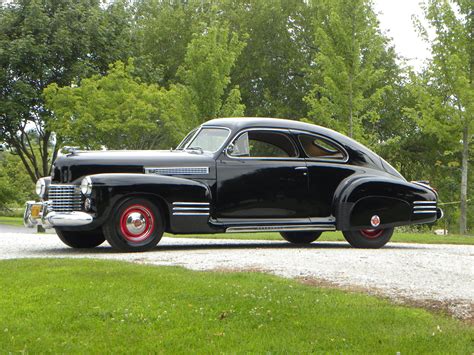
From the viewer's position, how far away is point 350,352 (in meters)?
5.94

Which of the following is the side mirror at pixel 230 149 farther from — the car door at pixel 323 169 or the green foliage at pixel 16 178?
the green foliage at pixel 16 178

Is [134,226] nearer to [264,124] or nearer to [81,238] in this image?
[81,238]

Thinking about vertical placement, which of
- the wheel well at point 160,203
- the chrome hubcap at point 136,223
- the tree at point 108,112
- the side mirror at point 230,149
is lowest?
the chrome hubcap at point 136,223

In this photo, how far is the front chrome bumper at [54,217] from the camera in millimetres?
11289

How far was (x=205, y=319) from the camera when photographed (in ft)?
22.2

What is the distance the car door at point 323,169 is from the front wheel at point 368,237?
58cm

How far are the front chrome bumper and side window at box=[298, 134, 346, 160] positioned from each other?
3837mm

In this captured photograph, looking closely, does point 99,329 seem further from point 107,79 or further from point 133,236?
point 107,79

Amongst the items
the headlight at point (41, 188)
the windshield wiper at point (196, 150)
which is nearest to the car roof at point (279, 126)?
the windshield wiper at point (196, 150)

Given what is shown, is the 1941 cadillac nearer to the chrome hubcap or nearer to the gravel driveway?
the chrome hubcap

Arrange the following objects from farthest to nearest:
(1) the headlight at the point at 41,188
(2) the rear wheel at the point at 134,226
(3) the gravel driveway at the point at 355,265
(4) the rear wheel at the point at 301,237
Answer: (4) the rear wheel at the point at 301,237
(1) the headlight at the point at 41,188
(2) the rear wheel at the point at 134,226
(3) the gravel driveway at the point at 355,265

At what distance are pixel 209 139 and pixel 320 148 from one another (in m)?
1.88

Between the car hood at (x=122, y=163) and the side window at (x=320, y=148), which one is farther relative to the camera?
the side window at (x=320, y=148)

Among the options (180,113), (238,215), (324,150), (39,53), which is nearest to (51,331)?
(238,215)
